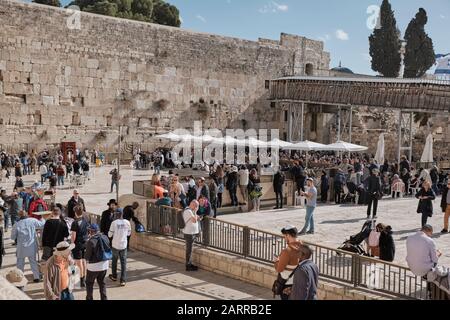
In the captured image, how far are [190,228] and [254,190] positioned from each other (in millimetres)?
4771

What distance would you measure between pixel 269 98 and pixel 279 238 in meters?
23.0

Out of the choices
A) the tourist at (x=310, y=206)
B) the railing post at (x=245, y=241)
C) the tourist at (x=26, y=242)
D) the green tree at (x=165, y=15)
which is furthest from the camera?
the green tree at (x=165, y=15)

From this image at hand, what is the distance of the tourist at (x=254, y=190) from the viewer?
1422cm

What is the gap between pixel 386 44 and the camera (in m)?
40.8

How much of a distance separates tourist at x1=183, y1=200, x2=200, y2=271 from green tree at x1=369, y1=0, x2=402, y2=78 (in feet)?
112

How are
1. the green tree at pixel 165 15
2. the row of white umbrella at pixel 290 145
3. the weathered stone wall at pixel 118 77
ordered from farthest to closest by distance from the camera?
the green tree at pixel 165 15
the weathered stone wall at pixel 118 77
the row of white umbrella at pixel 290 145

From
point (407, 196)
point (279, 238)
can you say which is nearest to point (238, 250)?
point (279, 238)

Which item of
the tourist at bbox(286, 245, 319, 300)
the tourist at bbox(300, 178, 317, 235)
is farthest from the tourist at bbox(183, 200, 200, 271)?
the tourist at bbox(286, 245, 319, 300)

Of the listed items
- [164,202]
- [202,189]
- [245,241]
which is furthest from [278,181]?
[245,241]

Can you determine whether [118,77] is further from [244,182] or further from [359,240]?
[359,240]

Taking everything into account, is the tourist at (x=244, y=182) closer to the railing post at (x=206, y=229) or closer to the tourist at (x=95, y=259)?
the railing post at (x=206, y=229)

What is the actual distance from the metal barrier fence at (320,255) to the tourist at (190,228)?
1.55 ft

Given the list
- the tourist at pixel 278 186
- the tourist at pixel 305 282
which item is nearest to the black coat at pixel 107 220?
the tourist at pixel 305 282

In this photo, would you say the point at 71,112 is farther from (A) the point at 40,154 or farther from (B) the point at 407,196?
(B) the point at 407,196
